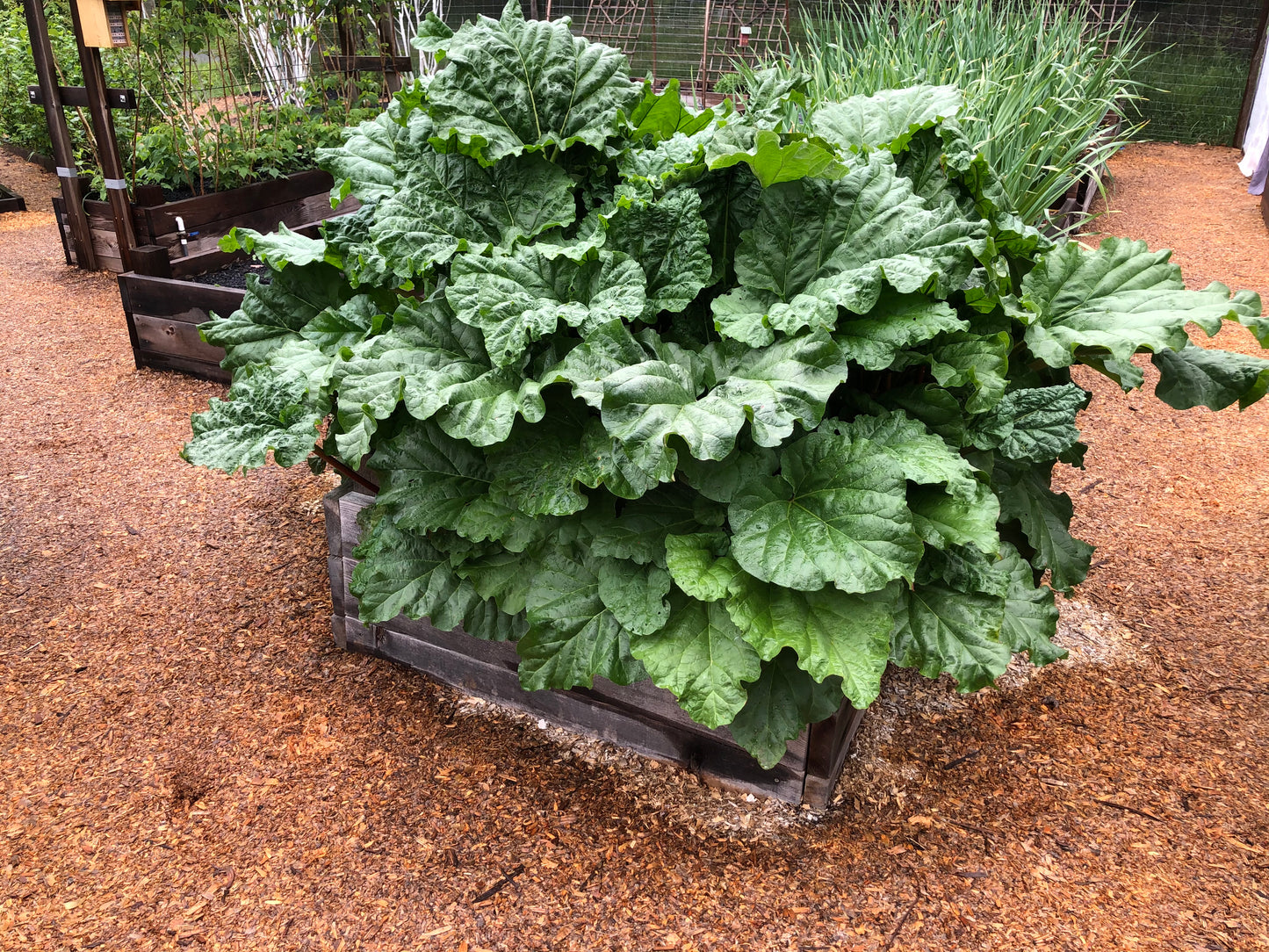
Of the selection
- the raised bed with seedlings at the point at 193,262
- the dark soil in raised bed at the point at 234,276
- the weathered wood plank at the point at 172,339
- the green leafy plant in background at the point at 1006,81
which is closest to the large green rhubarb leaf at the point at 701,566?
the raised bed with seedlings at the point at 193,262

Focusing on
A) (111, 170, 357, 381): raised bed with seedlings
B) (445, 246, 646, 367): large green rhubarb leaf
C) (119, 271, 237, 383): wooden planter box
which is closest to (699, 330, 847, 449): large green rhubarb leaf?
(445, 246, 646, 367): large green rhubarb leaf

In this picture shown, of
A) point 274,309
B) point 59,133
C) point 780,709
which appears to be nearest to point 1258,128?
point 780,709

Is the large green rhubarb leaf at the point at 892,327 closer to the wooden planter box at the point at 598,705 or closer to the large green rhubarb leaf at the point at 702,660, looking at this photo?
the large green rhubarb leaf at the point at 702,660

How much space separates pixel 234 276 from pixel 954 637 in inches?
162

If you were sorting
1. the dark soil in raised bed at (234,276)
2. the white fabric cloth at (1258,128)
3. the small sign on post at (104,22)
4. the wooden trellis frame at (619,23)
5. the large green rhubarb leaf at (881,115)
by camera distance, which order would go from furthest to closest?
the wooden trellis frame at (619,23)
the white fabric cloth at (1258,128)
the dark soil in raised bed at (234,276)
the small sign on post at (104,22)
the large green rhubarb leaf at (881,115)

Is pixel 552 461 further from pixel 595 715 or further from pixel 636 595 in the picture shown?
pixel 595 715

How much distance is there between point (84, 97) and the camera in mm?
4488

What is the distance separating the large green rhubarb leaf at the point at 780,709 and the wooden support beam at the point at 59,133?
4.90m

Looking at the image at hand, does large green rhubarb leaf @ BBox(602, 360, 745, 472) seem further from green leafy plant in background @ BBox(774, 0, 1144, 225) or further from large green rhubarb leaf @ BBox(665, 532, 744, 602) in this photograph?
green leafy plant in background @ BBox(774, 0, 1144, 225)

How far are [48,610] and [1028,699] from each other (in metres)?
2.42

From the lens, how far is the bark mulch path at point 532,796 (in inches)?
58.1

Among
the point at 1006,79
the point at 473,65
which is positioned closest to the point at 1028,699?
the point at 473,65

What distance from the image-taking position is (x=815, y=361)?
1411 mm

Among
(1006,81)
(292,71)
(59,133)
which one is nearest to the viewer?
(1006,81)
